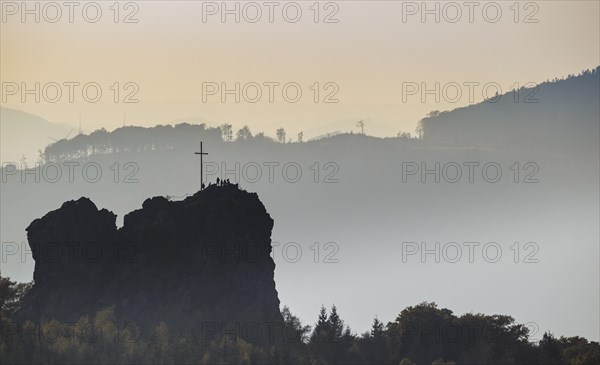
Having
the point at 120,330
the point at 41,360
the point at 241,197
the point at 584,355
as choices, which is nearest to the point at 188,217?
the point at 241,197

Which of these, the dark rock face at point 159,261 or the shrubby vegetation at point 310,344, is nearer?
the shrubby vegetation at point 310,344

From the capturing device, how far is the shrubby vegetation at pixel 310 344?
530ft

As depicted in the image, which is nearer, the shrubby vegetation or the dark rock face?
the shrubby vegetation

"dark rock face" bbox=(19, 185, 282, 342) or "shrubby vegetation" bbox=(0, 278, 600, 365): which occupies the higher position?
"dark rock face" bbox=(19, 185, 282, 342)

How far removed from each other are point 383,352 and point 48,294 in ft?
133

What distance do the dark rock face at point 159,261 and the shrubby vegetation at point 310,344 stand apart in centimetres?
401

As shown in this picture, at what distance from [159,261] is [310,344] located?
69.1 feet

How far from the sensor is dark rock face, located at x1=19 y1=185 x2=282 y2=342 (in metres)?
176

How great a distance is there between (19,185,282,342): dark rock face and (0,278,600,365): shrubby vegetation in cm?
401

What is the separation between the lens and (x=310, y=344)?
17300 cm

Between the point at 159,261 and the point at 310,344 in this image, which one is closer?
the point at 310,344

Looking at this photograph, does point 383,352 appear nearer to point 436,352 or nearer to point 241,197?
point 436,352

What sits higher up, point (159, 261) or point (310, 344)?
point (159, 261)

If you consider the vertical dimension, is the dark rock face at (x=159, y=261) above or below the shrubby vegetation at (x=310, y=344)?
above
